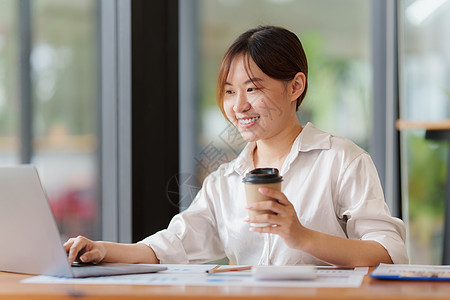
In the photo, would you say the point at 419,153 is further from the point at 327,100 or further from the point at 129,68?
the point at 129,68

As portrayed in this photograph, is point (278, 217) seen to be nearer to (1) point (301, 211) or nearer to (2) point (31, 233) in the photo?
(1) point (301, 211)

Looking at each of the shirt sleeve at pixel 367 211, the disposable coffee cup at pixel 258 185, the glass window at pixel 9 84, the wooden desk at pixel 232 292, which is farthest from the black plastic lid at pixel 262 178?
the glass window at pixel 9 84

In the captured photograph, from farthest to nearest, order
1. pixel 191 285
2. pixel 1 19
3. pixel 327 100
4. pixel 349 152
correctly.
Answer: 1. pixel 327 100
2. pixel 1 19
3. pixel 349 152
4. pixel 191 285

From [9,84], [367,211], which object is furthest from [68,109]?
[367,211]

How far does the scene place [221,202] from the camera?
1.83 meters

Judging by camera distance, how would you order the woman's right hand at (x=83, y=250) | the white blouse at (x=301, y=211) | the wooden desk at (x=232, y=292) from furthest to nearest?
the white blouse at (x=301, y=211)
the woman's right hand at (x=83, y=250)
the wooden desk at (x=232, y=292)

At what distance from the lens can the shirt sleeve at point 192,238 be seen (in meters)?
1.72

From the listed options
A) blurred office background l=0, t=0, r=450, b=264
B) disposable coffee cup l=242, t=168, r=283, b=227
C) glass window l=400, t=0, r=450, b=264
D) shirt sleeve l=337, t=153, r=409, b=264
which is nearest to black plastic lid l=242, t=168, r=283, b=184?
disposable coffee cup l=242, t=168, r=283, b=227

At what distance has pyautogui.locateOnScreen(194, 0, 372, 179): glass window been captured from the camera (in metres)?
2.63

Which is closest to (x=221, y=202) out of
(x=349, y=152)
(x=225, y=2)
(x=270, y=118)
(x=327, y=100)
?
(x=270, y=118)

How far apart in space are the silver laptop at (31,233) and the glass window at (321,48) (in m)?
1.28

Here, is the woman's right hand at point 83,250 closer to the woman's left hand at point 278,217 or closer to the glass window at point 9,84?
the woman's left hand at point 278,217

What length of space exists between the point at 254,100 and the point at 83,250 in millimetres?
628

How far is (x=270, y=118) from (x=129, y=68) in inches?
34.9
